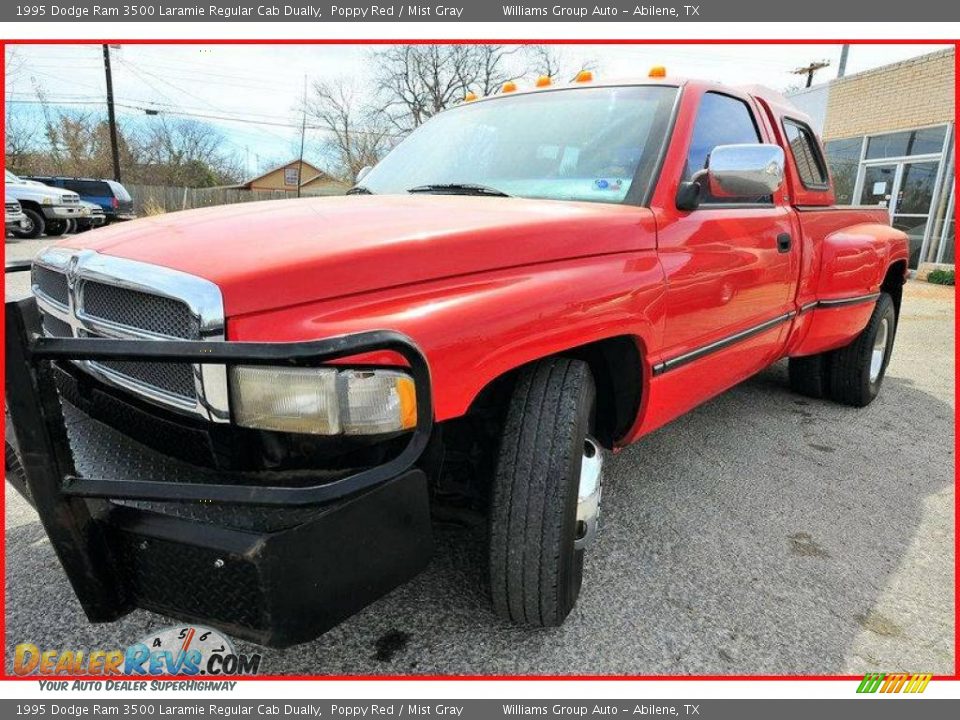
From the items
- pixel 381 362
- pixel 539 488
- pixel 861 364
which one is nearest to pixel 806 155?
pixel 861 364

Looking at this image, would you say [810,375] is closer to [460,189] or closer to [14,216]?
[460,189]

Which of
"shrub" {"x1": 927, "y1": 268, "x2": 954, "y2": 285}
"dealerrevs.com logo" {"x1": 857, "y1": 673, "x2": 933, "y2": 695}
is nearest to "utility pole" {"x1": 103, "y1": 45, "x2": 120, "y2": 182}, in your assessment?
"shrub" {"x1": 927, "y1": 268, "x2": 954, "y2": 285}

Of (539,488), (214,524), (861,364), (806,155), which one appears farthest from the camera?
(861,364)

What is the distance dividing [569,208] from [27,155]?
42.9m

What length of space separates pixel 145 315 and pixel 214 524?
543 mm

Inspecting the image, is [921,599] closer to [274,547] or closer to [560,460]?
[560,460]

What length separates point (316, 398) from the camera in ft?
4.50

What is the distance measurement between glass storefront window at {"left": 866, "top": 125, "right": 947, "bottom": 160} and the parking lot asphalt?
11231 millimetres

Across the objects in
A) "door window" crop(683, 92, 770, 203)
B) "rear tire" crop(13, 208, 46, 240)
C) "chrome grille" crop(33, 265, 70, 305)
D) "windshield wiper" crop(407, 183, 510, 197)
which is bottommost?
"rear tire" crop(13, 208, 46, 240)

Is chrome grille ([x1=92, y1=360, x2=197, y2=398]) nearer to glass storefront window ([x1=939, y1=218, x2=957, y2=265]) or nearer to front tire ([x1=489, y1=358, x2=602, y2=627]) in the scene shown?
front tire ([x1=489, y1=358, x2=602, y2=627])

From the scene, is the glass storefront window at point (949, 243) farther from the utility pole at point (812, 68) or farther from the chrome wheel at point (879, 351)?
the utility pole at point (812, 68)

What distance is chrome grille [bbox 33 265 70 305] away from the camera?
71.1 inches

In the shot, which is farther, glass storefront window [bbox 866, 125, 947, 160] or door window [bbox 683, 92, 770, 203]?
glass storefront window [bbox 866, 125, 947, 160]

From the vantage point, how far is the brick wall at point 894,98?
1170 cm
